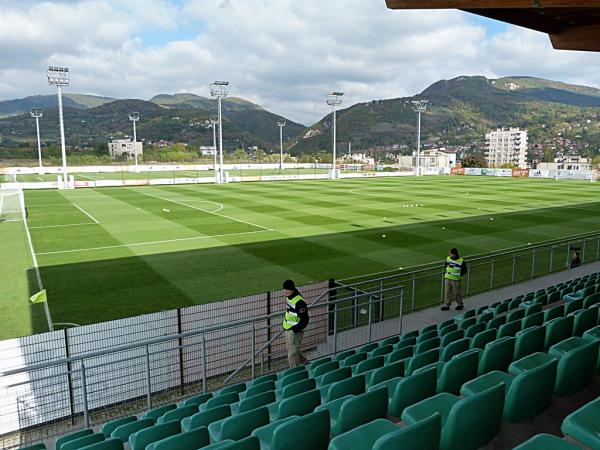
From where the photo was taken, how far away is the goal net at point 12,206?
30078 millimetres

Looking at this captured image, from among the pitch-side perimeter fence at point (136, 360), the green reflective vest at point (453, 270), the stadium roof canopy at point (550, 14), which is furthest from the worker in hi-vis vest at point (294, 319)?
the stadium roof canopy at point (550, 14)

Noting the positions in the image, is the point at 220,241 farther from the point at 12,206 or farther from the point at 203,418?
the point at 12,206

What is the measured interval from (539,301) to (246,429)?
7514 millimetres

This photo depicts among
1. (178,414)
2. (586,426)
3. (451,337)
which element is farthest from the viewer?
(451,337)

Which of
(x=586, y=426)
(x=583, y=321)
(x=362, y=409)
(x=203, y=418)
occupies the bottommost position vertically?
(x=203, y=418)

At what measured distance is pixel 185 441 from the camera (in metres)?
3.34

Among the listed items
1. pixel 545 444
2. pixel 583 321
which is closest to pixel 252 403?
pixel 545 444

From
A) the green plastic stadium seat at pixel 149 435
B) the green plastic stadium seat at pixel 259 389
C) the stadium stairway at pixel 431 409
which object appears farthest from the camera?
the green plastic stadium seat at pixel 259 389

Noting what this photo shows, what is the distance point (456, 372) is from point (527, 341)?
50.6 inches

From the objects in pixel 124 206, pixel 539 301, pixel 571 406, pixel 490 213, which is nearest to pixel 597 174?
pixel 490 213

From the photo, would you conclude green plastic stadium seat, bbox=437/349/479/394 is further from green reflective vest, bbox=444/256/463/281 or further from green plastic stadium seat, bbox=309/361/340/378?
green reflective vest, bbox=444/256/463/281

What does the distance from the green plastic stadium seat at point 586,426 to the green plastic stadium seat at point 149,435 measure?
3.02 m

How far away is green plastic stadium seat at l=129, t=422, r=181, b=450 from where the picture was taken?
3828 mm

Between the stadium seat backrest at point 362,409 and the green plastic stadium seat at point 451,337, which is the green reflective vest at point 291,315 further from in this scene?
the stadium seat backrest at point 362,409
